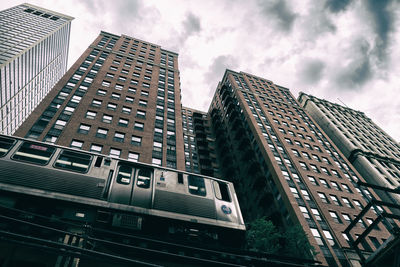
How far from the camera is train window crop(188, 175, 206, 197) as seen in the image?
41.0 feet

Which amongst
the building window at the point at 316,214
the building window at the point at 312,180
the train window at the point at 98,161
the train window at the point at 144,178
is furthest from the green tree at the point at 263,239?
the train window at the point at 98,161

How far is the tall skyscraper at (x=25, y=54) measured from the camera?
225 ft

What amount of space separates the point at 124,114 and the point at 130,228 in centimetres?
2158

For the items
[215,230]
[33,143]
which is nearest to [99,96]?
[33,143]

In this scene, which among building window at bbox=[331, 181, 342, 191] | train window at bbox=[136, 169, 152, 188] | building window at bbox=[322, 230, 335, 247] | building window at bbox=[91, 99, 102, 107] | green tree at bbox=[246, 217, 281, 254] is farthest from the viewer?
building window at bbox=[331, 181, 342, 191]

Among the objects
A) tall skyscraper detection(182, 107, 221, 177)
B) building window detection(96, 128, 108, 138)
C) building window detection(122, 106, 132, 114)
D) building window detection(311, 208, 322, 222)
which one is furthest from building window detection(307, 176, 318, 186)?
building window detection(96, 128, 108, 138)

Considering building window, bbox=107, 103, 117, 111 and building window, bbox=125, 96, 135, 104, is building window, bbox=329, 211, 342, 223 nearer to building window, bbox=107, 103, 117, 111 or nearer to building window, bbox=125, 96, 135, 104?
building window, bbox=125, 96, 135, 104

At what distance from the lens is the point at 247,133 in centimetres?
4812

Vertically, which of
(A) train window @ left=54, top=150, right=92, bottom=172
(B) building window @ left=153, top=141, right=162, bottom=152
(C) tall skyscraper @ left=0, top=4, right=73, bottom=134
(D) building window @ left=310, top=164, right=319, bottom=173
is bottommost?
(A) train window @ left=54, top=150, right=92, bottom=172

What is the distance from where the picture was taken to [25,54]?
7250 centimetres

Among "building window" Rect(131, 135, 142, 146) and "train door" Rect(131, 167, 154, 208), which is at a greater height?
"building window" Rect(131, 135, 142, 146)

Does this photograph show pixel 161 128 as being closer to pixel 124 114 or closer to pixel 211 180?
pixel 124 114

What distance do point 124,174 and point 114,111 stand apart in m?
19.5

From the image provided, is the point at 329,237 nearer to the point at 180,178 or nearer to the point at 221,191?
the point at 221,191
